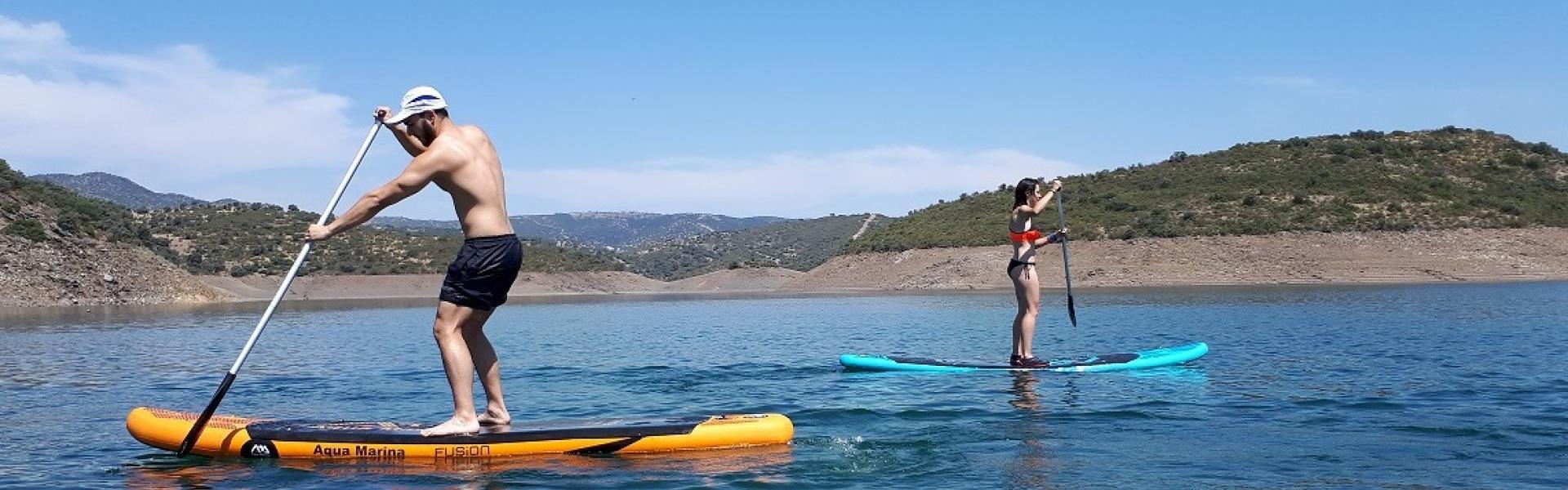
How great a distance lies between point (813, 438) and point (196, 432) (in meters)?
4.81

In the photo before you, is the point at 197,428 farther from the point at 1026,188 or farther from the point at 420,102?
the point at 1026,188

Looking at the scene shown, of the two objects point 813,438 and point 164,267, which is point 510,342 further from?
point 164,267

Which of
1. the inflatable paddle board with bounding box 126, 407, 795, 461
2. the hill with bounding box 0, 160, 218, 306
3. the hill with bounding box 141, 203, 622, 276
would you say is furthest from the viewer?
the hill with bounding box 141, 203, 622, 276

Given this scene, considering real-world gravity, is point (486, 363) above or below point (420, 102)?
below

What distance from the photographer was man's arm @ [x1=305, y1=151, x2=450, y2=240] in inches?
352

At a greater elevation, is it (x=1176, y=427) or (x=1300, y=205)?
(x=1300, y=205)

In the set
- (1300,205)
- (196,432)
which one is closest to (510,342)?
(196,432)

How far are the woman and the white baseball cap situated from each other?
8696 millimetres

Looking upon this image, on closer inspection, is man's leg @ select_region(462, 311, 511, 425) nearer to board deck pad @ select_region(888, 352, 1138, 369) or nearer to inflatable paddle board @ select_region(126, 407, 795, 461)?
inflatable paddle board @ select_region(126, 407, 795, 461)

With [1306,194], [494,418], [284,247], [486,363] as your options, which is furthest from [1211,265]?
[486,363]

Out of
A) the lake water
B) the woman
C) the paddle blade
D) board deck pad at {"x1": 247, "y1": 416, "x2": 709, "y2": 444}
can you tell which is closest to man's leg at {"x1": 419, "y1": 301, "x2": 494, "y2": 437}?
board deck pad at {"x1": 247, "y1": 416, "x2": 709, "y2": 444}

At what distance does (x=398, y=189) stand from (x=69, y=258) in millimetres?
60523

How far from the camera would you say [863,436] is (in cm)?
1063

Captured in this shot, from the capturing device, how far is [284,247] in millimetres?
100125
